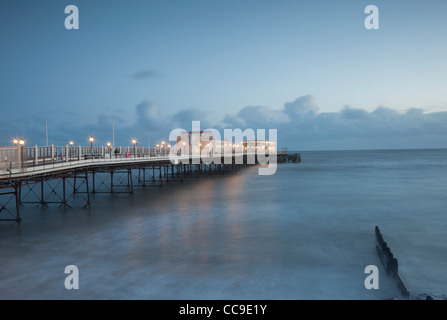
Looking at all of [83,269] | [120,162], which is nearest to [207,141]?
[120,162]

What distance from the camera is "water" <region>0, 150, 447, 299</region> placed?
34.2 feet

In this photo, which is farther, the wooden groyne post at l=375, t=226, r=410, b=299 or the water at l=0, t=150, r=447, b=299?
the water at l=0, t=150, r=447, b=299

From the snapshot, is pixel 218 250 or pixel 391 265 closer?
pixel 391 265

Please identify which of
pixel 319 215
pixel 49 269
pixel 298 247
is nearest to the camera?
pixel 49 269

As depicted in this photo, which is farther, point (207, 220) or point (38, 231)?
point (207, 220)

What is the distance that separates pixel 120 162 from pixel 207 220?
11193mm

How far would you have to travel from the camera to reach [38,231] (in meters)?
17.2

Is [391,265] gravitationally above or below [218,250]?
above

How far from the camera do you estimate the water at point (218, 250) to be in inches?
410

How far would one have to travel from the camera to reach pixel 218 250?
567 inches

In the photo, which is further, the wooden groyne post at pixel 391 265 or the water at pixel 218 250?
the water at pixel 218 250

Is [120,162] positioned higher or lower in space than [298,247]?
higher
